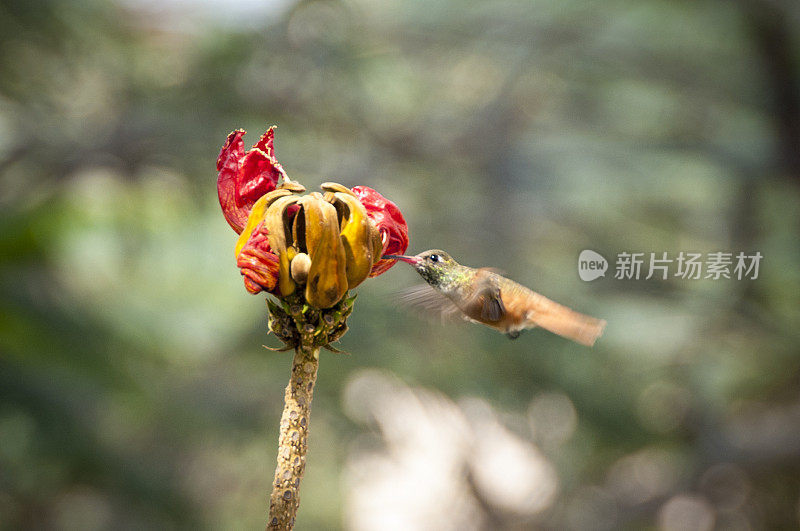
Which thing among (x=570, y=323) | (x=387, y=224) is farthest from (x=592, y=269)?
(x=387, y=224)

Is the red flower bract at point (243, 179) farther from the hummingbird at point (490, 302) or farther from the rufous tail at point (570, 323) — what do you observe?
the rufous tail at point (570, 323)

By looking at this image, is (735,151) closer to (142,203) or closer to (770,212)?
(770,212)

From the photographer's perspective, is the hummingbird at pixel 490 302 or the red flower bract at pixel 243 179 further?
the hummingbird at pixel 490 302

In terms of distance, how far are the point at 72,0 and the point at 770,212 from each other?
12.7 ft

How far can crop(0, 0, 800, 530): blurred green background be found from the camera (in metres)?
3.46

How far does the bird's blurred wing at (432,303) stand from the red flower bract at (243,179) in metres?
0.32

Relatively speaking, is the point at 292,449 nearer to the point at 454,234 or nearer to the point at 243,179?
the point at 243,179

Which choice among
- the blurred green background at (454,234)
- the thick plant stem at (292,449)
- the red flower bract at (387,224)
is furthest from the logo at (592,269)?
the blurred green background at (454,234)

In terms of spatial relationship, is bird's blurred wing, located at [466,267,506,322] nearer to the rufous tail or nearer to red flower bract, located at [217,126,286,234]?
the rufous tail

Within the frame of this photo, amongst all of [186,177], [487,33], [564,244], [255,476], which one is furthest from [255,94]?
[255,476]

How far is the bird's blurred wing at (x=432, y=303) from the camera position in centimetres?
83

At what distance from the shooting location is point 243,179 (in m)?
0.51

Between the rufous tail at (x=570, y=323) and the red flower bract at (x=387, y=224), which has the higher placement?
the rufous tail at (x=570, y=323)

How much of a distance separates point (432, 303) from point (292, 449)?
0.49 meters
